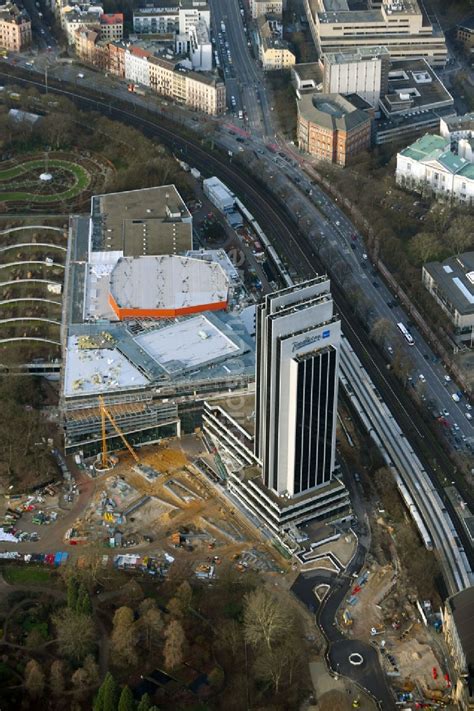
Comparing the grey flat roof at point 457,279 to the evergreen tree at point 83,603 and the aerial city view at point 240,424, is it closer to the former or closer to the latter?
the aerial city view at point 240,424

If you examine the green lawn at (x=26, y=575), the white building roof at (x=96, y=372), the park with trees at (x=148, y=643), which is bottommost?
the green lawn at (x=26, y=575)

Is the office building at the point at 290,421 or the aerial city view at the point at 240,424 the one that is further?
the office building at the point at 290,421

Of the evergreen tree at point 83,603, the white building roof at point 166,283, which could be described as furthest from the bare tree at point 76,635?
the white building roof at point 166,283

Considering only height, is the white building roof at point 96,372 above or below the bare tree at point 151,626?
above

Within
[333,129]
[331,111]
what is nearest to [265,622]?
[333,129]

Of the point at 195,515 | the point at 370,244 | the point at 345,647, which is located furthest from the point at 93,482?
the point at 370,244

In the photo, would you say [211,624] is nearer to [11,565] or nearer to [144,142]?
[11,565]
